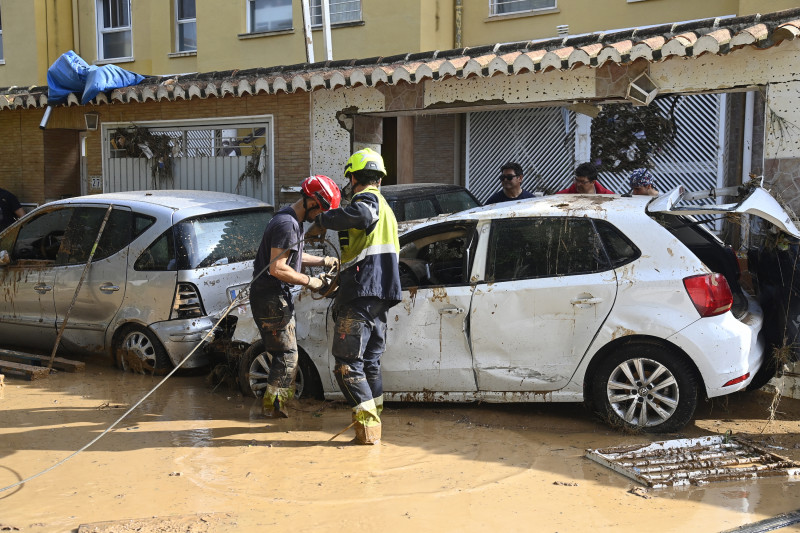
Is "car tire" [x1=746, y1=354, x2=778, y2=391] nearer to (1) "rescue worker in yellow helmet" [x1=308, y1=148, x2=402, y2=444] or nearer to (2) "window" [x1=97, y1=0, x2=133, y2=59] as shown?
(1) "rescue worker in yellow helmet" [x1=308, y1=148, x2=402, y2=444]

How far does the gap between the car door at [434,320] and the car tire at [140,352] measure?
8.23 feet

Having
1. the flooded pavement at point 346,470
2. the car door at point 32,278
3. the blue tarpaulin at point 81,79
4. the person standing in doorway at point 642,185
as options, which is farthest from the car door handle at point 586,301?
the blue tarpaulin at point 81,79

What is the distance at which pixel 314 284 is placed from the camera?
574 centimetres

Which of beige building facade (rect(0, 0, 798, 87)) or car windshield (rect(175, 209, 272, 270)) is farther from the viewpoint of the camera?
beige building facade (rect(0, 0, 798, 87))

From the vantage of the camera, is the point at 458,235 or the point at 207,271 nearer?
the point at 458,235

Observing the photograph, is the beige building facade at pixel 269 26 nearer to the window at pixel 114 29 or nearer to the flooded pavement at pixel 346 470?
the window at pixel 114 29

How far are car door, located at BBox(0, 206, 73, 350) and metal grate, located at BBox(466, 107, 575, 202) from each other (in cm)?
867

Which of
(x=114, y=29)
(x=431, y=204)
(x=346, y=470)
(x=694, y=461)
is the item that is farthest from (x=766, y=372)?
(x=114, y=29)

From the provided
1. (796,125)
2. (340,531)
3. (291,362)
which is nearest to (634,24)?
(796,125)

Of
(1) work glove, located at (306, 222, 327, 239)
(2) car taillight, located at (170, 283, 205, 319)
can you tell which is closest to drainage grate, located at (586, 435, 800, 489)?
(1) work glove, located at (306, 222, 327, 239)

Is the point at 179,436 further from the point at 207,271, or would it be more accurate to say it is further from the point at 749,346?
the point at 749,346

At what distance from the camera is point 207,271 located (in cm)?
743

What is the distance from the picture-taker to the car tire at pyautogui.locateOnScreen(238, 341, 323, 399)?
6.43 m

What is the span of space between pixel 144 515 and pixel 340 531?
1.08 meters
